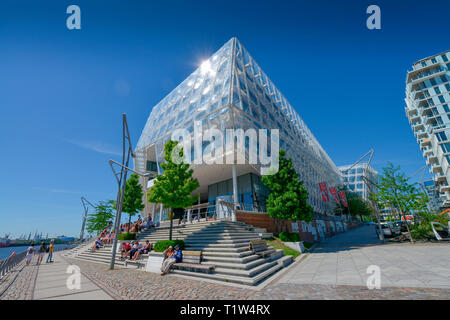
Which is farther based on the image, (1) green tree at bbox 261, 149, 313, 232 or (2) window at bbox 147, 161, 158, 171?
(2) window at bbox 147, 161, 158, 171

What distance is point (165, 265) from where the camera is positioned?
9719 millimetres

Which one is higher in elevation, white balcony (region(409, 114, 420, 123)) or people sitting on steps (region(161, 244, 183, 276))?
white balcony (region(409, 114, 420, 123))

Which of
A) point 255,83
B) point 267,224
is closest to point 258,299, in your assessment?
point 267,224

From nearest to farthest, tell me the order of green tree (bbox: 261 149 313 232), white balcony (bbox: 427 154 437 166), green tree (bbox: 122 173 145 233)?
1. green tree (bbox: 261 149 313 232)
2. green tree (bbox: 122 173 145 233)
3. white balcony (bbox: 427 154 437 166)

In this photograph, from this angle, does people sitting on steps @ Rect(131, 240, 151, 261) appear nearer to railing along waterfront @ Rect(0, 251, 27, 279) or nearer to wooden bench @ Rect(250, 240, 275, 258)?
railing along waterfront @ Rect(0, 251, 27, 279)

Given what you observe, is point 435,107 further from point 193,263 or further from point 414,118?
point 193,263

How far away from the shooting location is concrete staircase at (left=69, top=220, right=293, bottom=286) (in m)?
8.12

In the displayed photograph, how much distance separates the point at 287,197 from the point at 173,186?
913cm

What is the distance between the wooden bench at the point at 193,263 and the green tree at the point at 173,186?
10.9 feet

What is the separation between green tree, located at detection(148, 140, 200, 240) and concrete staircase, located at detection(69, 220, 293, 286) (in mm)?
2358

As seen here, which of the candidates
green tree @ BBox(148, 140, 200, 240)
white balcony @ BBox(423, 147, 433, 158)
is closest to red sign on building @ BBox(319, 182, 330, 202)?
green tree @ BBox(148, 140, 200, 240)

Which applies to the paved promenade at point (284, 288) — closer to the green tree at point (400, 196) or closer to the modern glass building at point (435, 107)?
the green tree at point (400, 196)

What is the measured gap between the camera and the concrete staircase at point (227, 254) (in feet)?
26.6
